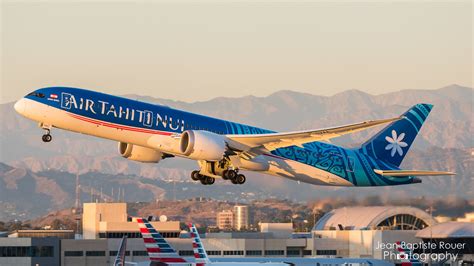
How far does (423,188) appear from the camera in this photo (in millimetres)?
106500

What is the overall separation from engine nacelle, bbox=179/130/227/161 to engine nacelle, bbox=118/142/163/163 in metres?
5.03

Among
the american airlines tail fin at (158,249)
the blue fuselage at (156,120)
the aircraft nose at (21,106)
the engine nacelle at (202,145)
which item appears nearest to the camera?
the blue fuselage at (156,120)

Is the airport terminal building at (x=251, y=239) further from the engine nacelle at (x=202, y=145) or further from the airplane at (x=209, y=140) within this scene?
the engine nacelle at (x=202, y=145)

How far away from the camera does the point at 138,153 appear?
2660 inches

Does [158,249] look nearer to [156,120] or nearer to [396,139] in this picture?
[396,139]

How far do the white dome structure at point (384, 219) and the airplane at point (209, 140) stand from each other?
48.1 meters

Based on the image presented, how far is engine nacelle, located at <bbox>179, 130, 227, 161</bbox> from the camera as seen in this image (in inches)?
2464

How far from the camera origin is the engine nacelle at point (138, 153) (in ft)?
221

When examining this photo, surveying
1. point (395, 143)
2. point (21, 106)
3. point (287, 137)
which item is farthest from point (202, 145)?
point (395, 143)

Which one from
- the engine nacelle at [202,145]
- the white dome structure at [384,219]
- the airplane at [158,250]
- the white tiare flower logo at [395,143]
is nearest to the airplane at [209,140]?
the engine nacelle at [202,145]

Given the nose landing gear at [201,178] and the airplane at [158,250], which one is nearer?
the nose landing gear at [201,178]

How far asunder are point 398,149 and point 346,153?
19.4 ft

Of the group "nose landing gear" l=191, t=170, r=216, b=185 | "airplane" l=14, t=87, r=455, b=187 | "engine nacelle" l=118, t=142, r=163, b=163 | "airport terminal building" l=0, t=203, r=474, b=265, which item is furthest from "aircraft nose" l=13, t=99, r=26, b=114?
"airport terminal building" l=0, t=203, r=474, b=265

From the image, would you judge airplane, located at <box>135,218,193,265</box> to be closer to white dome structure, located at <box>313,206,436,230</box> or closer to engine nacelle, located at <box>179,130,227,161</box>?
engine nacelle, located at <box>179,130,227,161</box>
